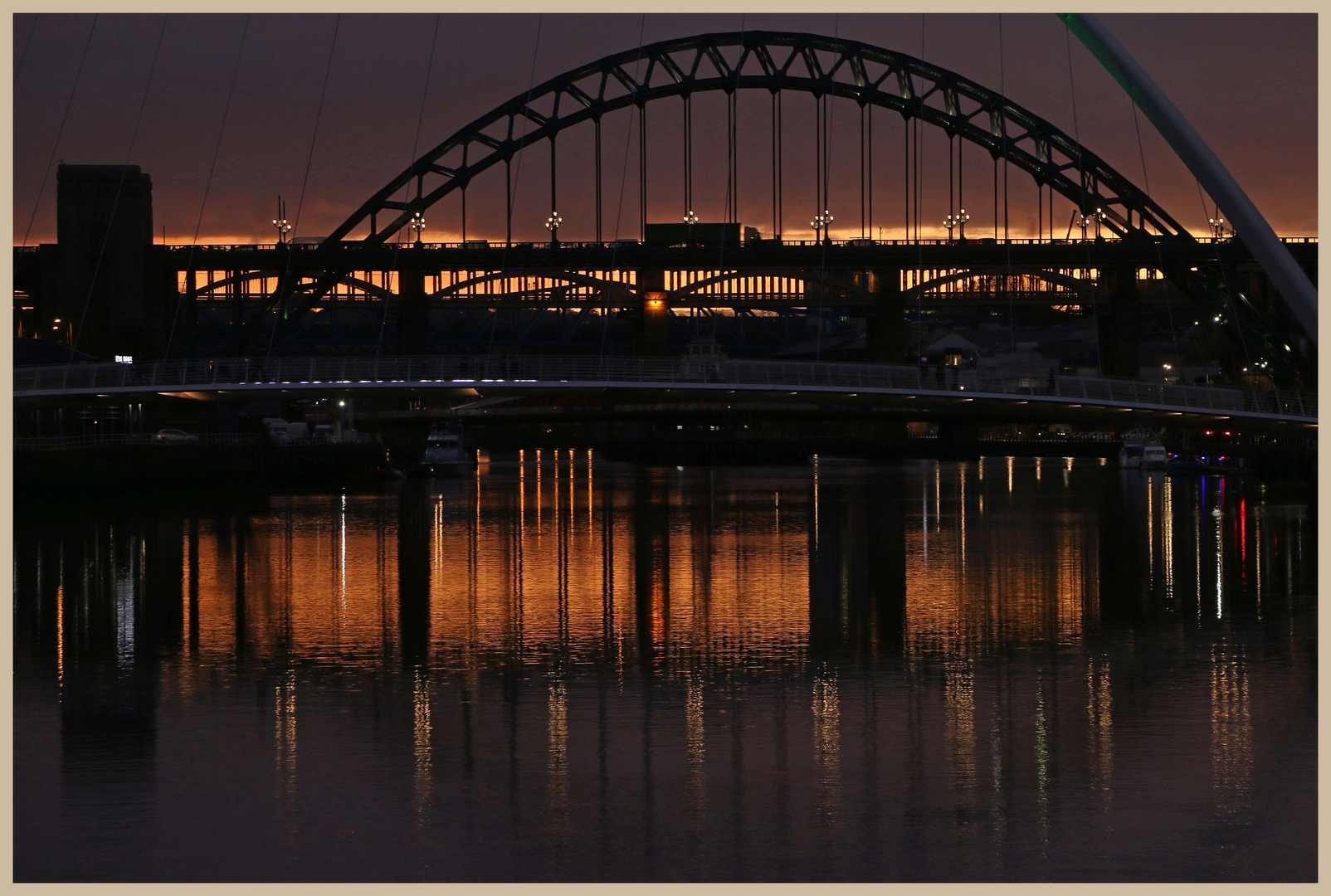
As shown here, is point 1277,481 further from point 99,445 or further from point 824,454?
point 824,454

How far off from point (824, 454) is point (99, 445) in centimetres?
7915

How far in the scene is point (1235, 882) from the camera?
34.7 feet

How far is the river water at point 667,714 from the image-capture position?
11281 millimetres

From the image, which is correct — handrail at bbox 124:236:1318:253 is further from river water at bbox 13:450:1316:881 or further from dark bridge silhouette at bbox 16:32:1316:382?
river water at bbox 13:450:1316:881

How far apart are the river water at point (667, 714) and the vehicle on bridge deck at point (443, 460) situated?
4721cm

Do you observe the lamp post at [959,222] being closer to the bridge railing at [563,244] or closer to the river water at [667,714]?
the bridge railing at [563,244]

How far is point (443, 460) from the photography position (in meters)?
83.4

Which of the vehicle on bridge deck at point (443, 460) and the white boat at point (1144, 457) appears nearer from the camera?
the vehicle on bridge deck at point (443, 460)

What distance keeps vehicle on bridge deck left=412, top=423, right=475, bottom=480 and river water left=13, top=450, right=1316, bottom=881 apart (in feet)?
155

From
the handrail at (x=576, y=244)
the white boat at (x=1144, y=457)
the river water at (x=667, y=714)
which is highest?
the handrail at (x=576, y=244)

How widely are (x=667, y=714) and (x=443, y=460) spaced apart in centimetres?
6872

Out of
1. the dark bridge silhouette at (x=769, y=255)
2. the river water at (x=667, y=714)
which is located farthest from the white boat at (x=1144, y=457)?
the river water at (x=667, y=714)

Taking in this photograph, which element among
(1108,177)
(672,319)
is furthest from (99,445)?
(672,319)

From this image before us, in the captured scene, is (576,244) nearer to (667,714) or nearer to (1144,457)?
(1144,457)
